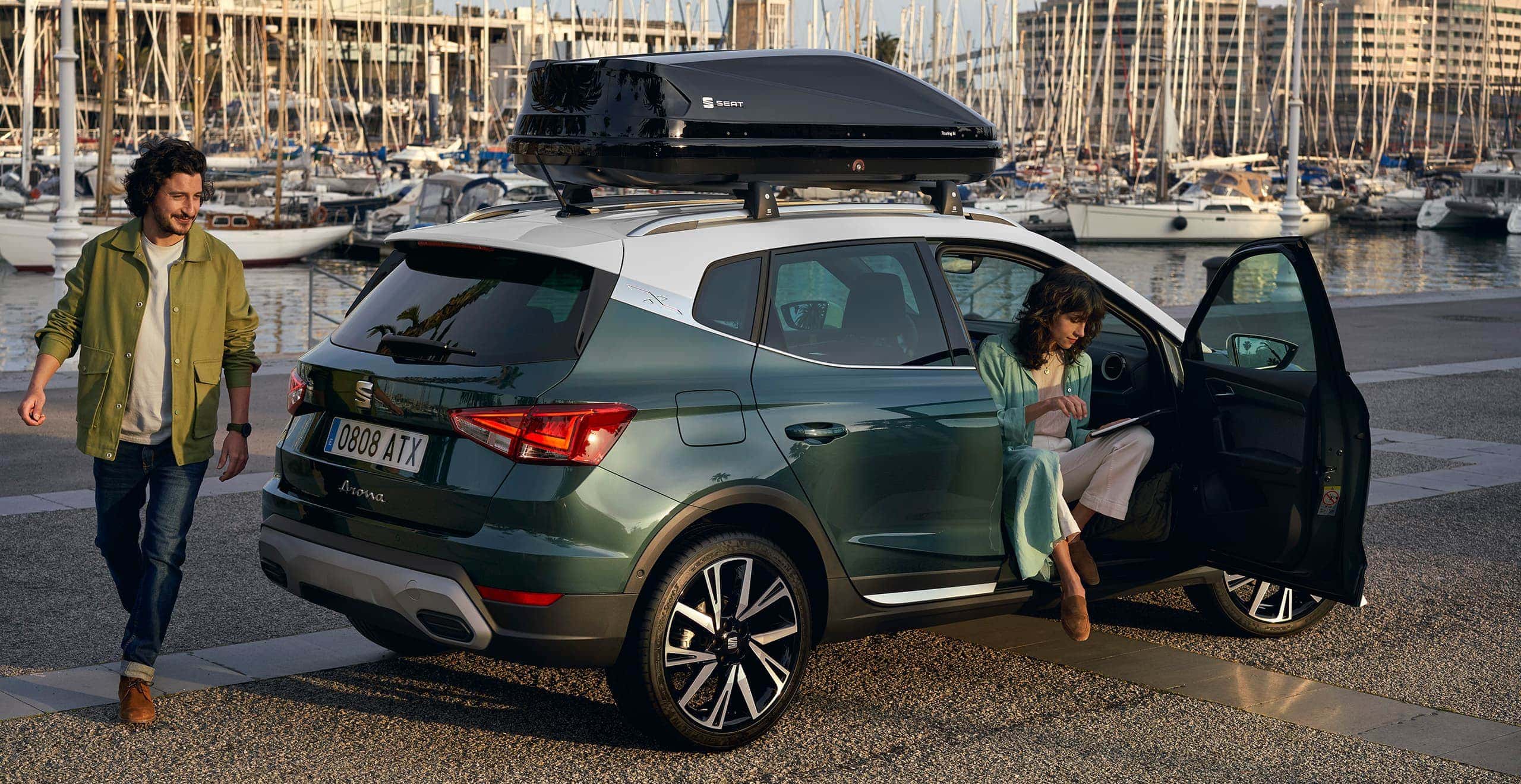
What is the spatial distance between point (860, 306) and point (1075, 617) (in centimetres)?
132

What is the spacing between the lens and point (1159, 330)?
5988mm

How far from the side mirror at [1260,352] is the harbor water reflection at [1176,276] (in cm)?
1160

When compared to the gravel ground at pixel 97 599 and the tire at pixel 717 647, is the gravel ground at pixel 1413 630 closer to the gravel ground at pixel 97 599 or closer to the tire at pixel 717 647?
the tire at pixel 717 647

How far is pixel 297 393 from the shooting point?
5.17m

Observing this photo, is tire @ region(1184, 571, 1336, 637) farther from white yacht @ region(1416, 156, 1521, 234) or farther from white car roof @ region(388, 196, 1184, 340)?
white yacht @ region(1416, 156, 1521, 234)

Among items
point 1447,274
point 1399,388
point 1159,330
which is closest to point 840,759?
point 1159,330

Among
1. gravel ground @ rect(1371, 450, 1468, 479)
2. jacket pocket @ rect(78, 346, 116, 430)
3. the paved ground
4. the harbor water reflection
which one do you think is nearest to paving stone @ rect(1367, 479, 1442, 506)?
gravel ground @ rect(1371, 450, 1468, 479)

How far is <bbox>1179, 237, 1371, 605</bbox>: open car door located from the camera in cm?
527

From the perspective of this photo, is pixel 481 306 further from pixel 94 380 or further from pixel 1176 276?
pixel 1176 276

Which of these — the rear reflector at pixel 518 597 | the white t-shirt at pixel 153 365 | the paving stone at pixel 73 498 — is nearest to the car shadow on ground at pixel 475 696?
the rear reflector at pixel 518 597

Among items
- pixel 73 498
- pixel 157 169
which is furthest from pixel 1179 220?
pixel 157 169

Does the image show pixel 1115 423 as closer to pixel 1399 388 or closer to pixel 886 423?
pixel 886 423

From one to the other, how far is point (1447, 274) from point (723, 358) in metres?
48.8

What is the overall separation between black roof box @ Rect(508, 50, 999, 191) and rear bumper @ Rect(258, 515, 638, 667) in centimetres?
155
